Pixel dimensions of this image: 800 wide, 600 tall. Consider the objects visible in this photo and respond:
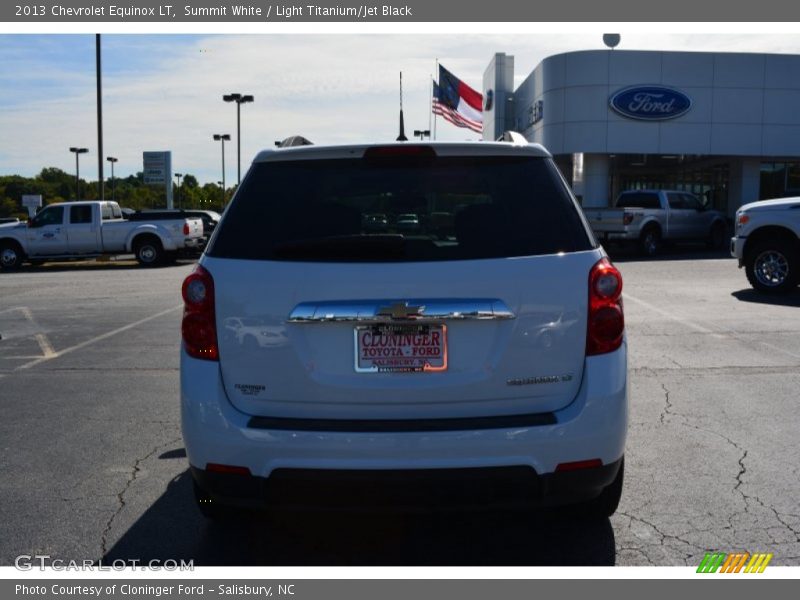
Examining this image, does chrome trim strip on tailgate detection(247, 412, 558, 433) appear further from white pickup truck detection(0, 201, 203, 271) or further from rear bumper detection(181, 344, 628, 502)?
white pickup truck detection(0, 201, 203, 271)

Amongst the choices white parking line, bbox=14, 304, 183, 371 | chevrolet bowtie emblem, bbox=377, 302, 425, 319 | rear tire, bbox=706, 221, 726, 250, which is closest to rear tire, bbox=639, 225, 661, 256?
rear tire, bbox=706, 221, 726, 250

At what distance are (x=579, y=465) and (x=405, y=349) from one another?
83 cm

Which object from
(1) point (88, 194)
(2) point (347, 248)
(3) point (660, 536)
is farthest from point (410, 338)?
→ (1) point (88, 194)

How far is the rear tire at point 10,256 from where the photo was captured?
25.2 meters

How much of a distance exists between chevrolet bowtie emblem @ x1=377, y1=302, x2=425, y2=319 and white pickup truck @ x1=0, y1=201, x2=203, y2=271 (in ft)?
73.1

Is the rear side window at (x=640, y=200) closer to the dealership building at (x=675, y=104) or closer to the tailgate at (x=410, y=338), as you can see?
the dealership building at (x=675, y=104)

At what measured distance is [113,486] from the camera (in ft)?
15.8

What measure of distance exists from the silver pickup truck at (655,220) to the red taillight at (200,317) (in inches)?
792

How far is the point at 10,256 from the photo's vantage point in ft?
82.6

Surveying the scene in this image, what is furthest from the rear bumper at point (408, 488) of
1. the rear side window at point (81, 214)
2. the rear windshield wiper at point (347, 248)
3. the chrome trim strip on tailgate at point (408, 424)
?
the rear side window at point (81, 214)

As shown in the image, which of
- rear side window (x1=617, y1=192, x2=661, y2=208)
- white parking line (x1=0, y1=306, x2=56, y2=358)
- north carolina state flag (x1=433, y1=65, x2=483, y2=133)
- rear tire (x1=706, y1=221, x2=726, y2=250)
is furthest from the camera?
north carolina state flag (x1=433, y1=65, x2=483, y2=133)

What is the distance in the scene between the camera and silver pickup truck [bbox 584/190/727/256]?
77.4 ft

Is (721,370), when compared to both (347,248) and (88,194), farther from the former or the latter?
(88,194)
